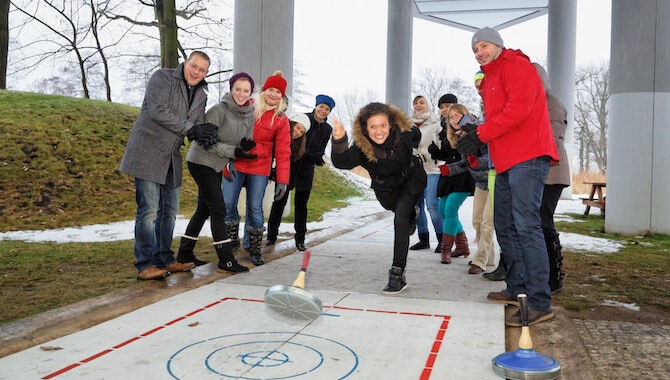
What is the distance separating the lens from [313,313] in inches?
132

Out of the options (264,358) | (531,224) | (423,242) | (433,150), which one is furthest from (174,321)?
(423,242)

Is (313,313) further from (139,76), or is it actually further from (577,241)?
(139,76)

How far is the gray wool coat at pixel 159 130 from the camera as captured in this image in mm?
4863

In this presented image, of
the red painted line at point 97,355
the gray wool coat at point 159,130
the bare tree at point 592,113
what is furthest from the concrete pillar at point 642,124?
the bare tree at point 592,113

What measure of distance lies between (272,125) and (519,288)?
2.77m

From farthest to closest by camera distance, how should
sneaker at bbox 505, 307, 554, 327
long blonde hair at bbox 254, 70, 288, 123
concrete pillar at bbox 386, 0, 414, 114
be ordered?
concrete pillar at bbox 386, 0, 414, 114, long blonde hair at bbox 254, 70, 288, 123, sneaker at bbox 505, 307, 554, 327

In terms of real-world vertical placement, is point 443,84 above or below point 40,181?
above

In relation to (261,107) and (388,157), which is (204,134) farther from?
(388,157)

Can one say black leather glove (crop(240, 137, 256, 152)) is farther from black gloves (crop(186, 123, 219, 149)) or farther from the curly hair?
the curly hair

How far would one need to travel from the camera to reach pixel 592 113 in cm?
4278

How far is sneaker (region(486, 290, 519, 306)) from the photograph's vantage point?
Result: 4406 mm

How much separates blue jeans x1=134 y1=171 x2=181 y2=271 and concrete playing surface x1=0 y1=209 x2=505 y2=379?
2.22 feet

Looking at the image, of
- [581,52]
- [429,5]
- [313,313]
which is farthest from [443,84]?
[313,313]

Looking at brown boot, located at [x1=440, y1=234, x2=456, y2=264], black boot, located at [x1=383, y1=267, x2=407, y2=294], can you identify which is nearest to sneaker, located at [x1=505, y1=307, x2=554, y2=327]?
black boot, located at [x1=383, y1=267, x2=407, y2=294]
